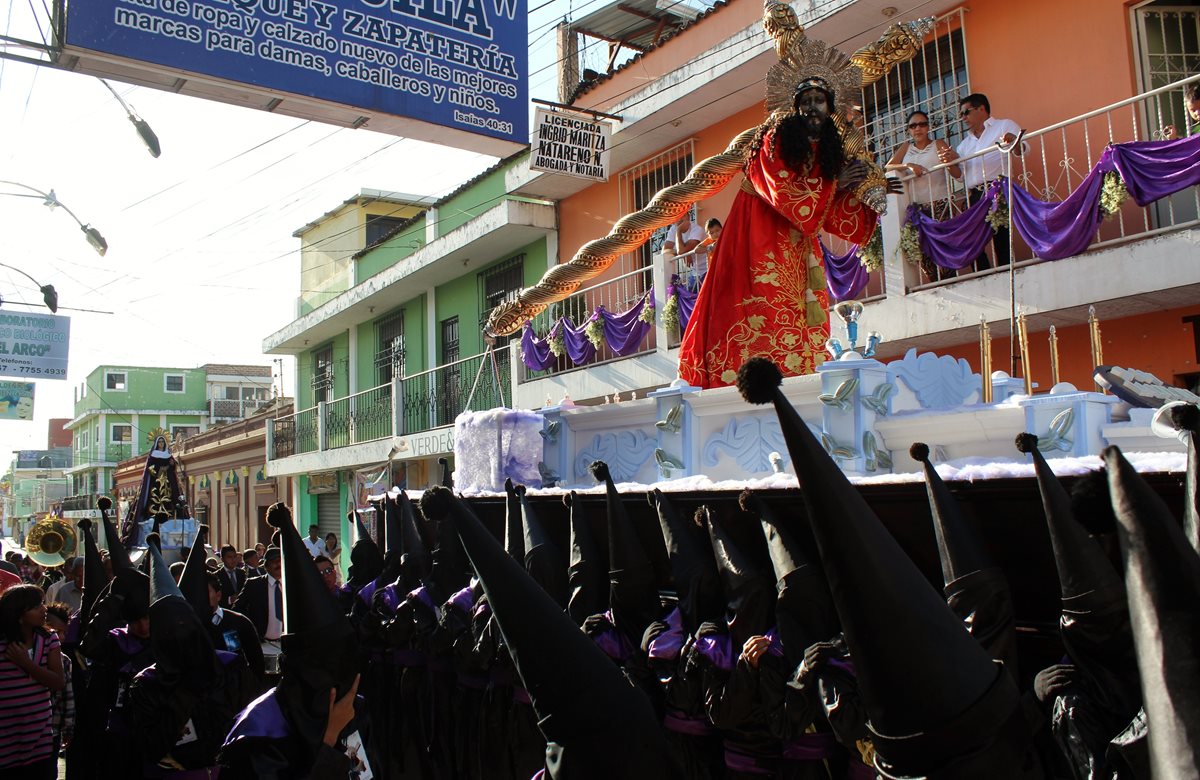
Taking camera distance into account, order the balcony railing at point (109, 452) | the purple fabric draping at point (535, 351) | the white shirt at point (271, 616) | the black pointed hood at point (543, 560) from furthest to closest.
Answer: the balcony railing at point (109, 452)
the purple fabric draping at point (535, 351)
the white shirt at point (271, 616)
the black pointed hood at point (543, 560)

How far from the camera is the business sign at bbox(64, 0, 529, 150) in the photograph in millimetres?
6059

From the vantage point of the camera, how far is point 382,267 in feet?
67.9

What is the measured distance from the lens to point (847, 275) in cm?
941

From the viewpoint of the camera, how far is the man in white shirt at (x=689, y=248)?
35.4ft

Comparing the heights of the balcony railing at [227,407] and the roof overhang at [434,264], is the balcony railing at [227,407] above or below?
above

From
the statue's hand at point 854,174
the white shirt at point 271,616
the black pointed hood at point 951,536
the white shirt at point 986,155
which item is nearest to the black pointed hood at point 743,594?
the black pointed hood at point 951,536

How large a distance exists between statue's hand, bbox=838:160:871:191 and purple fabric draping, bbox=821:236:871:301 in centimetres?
461

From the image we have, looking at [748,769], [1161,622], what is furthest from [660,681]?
[1161,622]

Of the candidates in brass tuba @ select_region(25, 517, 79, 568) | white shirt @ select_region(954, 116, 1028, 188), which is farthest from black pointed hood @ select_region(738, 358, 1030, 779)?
brass tuba @ select_region(25, 517, 79, 568)

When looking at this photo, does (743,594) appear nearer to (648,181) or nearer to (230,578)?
(230,578)

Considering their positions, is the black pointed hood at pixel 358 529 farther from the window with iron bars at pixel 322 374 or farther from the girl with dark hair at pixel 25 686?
the window with iron bars at pixel 322 374

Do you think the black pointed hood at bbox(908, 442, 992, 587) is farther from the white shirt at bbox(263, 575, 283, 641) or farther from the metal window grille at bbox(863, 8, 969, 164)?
the metal window grille at bbox(863, 8, 969, 164)

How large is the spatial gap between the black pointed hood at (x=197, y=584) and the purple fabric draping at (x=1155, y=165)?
671 cm

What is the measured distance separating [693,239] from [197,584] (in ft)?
26.4
